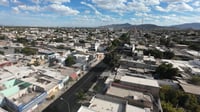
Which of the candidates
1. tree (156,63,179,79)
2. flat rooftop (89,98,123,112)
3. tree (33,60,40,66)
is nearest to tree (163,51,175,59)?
tree (156,63,179,79)

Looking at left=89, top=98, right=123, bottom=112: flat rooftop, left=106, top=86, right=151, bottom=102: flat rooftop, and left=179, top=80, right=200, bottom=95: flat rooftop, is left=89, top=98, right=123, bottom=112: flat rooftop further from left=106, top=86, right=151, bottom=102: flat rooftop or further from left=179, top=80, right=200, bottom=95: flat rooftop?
left=179, top=80, right=200, bottom=95: flat rooftop

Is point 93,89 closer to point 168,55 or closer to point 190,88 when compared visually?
point 190,88

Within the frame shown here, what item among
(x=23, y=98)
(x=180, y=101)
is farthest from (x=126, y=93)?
(x=23, y=98)

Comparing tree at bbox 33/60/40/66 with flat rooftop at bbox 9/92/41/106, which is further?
tree at bbox 33/60/40/66

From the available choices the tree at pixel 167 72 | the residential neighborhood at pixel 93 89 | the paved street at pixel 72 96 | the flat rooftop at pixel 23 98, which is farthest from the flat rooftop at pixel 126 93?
the tree at pixel 167 72

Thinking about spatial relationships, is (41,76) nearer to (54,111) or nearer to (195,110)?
(54,111)

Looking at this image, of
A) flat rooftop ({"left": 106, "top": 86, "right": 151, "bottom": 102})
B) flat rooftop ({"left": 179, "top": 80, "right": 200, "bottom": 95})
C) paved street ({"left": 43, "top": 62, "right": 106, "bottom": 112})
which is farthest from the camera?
flat rooftop ({"left": 179, "top": 80, "right": 200, "bottom": 95})
